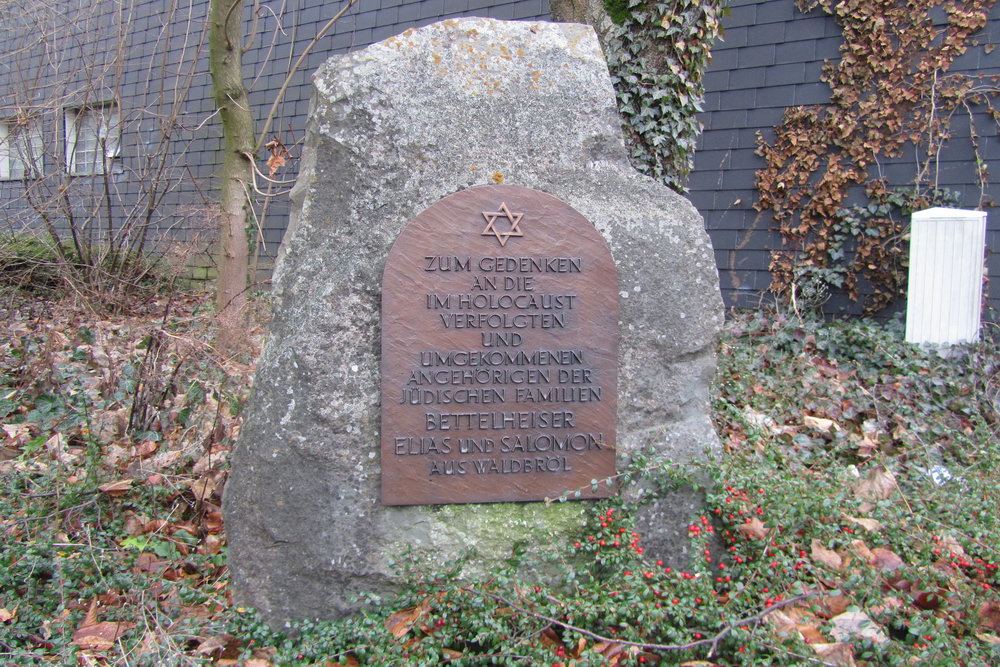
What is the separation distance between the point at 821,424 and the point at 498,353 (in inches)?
98.3

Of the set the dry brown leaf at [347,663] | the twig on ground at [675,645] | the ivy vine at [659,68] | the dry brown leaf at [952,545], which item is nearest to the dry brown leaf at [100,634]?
the dry brown leaf at [347,663]

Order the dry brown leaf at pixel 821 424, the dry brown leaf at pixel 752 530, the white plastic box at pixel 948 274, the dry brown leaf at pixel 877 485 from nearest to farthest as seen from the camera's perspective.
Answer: the dry brown leaf at pixel 752 530 → the dry brown leaf at pixel 877 485 → the dry brown leaf at pixel 821 424 → the white plastic box at pixel 948 274

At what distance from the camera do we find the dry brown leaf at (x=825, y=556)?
2828mm

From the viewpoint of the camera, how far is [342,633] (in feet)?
7.77

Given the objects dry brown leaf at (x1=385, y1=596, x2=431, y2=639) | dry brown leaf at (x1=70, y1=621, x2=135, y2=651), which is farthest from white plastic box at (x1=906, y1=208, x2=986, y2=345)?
dry brown leaf at (x1=70, y1=621, x2=135, y2=651)

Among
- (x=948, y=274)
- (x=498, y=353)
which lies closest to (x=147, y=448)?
(x=498, y=353)

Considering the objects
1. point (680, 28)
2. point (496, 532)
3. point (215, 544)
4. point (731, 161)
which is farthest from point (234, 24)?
point (496, 532)

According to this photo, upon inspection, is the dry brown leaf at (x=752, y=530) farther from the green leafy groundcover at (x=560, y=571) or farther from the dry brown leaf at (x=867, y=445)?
the dry brown leaf at (x=867, y=445)

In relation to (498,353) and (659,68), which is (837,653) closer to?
(498,353)

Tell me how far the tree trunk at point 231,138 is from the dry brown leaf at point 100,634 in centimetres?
391

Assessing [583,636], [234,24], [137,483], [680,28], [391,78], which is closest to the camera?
[583,636]

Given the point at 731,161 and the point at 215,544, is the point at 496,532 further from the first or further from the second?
the point at 731,161

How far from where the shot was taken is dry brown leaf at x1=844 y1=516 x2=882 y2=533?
2814mm

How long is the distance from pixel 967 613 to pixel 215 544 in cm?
275
